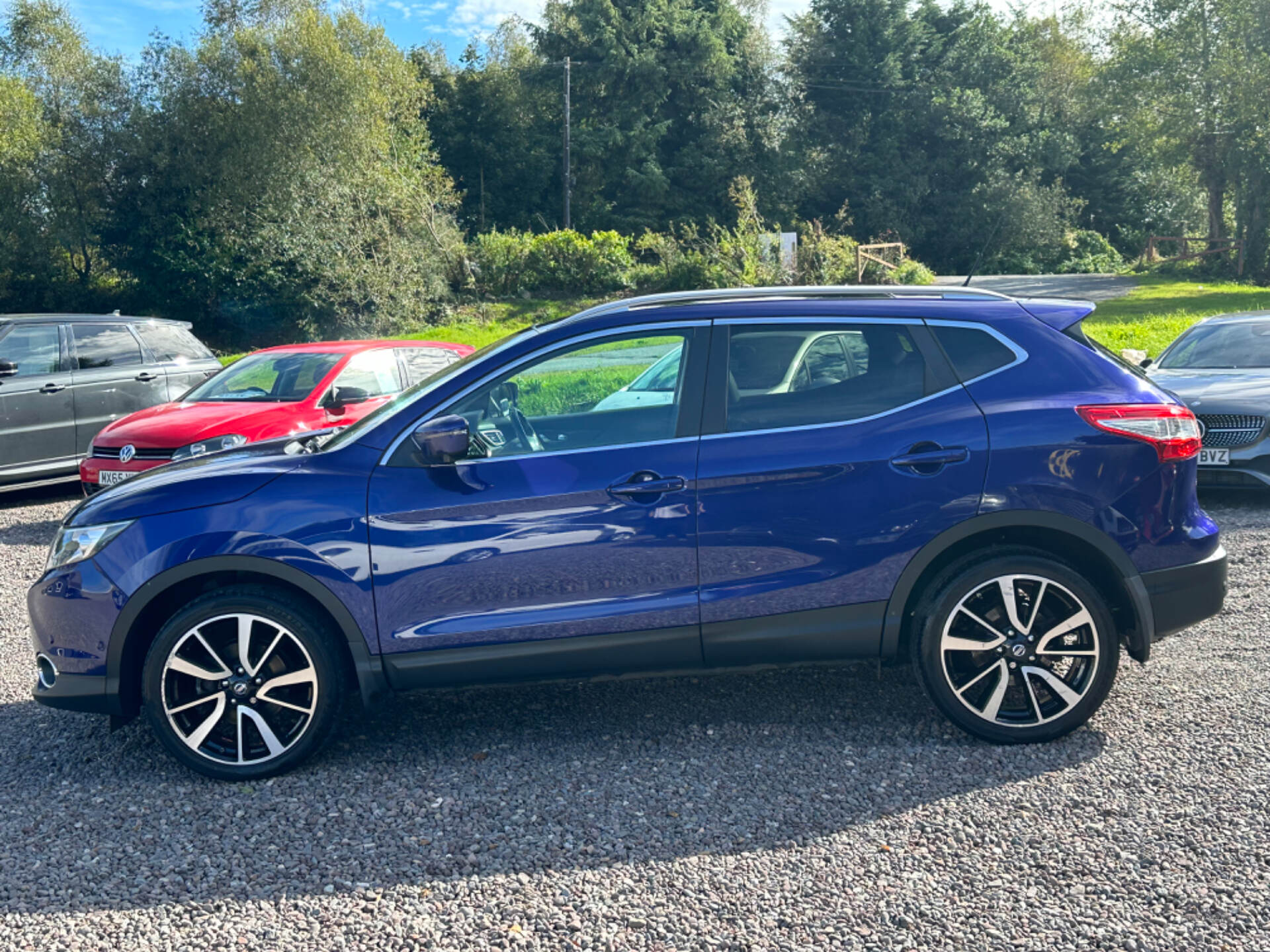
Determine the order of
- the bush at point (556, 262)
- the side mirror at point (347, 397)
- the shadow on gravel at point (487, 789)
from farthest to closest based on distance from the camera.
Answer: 1. the bush at point (556, 262)
2. the side mirror at point (347, 397)
3. the shadow on gravel at point (487, 789)

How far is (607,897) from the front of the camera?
3189 mm

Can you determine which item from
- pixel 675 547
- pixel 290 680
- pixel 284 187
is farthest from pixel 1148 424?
pixel 284 187

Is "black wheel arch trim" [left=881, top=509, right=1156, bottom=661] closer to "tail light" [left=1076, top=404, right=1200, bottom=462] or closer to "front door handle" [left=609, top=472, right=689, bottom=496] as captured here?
"tail light" [left=1076, top=404, right=1200, bottom=462]

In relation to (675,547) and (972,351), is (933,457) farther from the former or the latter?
(675,547)

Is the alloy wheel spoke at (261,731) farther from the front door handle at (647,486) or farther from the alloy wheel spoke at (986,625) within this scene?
the alloy wheel spoke at (986,625)

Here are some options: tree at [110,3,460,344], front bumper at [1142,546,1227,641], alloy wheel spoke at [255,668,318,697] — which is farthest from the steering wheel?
tree at [110,3,460,344]

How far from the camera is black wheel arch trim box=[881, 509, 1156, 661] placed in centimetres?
405

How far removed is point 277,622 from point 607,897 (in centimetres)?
166

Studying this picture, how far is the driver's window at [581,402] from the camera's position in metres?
4.12

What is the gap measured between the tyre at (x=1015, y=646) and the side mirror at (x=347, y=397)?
230 inches

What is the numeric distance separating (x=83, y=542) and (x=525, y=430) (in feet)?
5.77

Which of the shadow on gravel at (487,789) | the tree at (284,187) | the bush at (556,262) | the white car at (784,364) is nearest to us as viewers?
the shadow on gravel at (487,789)

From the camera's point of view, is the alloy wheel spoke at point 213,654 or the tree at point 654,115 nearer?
the alloy wheel spoke at point 213,654

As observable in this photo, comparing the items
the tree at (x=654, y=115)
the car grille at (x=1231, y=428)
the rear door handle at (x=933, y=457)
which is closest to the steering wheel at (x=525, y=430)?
the rear door handle at (x=933, y=457)
